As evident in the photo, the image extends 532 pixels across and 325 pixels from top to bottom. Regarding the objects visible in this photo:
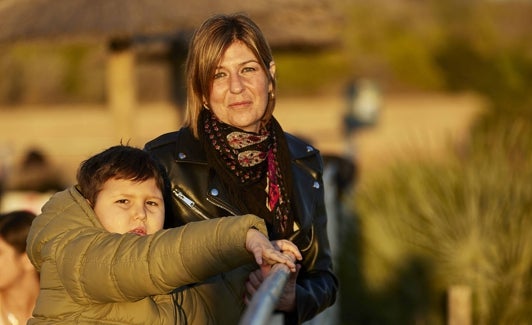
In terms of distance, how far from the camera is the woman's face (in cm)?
385

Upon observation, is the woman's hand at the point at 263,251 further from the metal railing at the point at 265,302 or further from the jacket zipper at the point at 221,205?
the jacket zipper at the point at 221,205

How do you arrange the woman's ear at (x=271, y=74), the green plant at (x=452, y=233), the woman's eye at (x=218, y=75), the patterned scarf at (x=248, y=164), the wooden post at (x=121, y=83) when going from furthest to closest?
1. the wooden post at (x=121, y=83)
2. the green plant at (x=452, y=233)
3. the woman's ear at (x=271, y=74)
4. the woman's eye at (x=218, y=75)
5. the patterned scarf at (x=248, y=164)

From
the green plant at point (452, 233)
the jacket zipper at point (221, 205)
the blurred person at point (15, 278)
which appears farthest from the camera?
the green plant at point (452, 233)

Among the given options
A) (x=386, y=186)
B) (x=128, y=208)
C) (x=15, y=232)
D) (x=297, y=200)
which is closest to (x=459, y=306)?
(x=386, y=186)

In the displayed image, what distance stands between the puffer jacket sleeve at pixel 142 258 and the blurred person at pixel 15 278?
140cm

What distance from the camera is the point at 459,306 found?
7.91 metres

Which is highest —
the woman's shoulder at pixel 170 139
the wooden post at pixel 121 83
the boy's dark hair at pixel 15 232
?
the woman's shoulder at pixel 170 139

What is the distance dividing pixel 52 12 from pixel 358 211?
284cm

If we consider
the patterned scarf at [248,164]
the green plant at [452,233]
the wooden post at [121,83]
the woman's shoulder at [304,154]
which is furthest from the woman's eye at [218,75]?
the wooden post at [121,83]

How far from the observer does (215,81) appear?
12.6 feet

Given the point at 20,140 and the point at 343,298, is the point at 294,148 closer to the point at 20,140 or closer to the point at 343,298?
the point at 343,298

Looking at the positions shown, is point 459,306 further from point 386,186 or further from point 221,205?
point 221,205

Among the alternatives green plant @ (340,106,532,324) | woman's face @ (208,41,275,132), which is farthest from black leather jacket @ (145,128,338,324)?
green plant @ (340,106,532,324)

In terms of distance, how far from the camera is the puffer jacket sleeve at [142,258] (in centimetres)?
291
